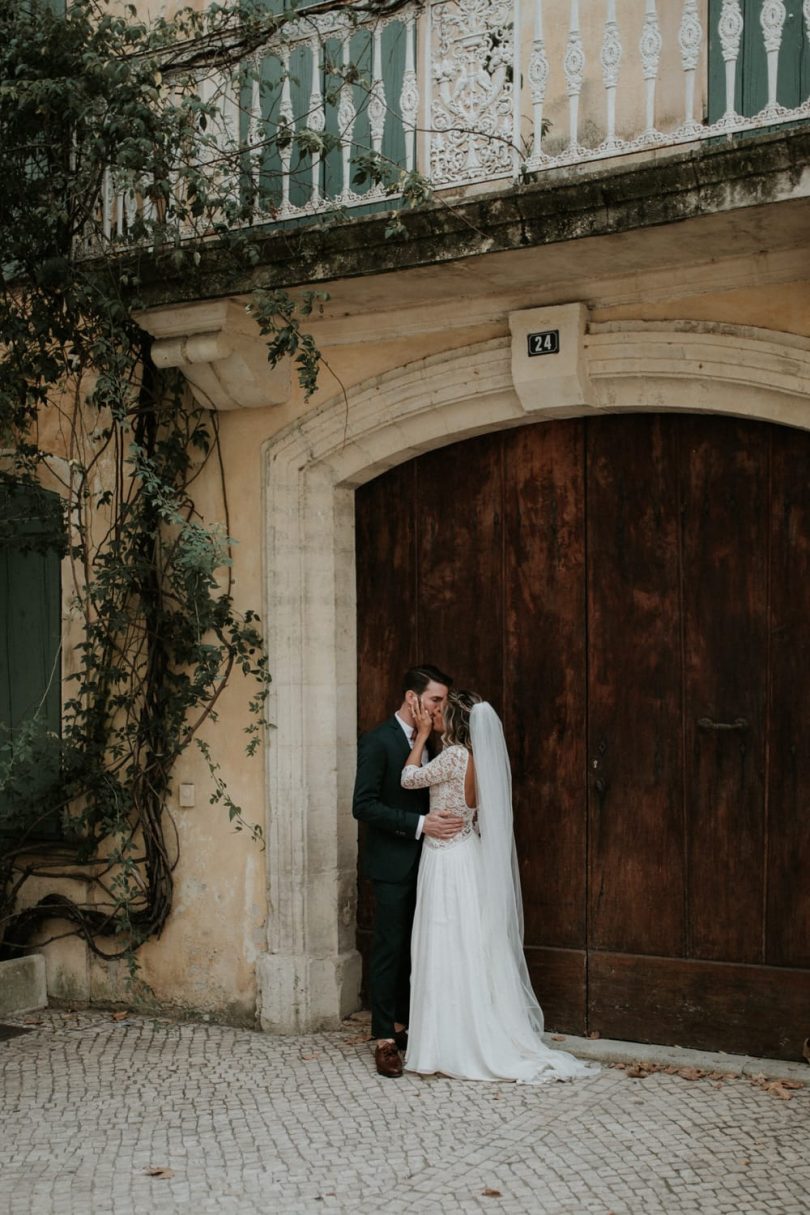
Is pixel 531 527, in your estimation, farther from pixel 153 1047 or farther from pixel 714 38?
pixel 153 1047

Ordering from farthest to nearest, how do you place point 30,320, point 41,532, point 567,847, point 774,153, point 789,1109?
point 41,532, point 30,320, point 567,847, point 789,1109, point 774,153

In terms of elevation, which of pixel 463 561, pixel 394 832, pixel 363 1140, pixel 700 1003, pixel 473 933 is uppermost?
pixel 463 561

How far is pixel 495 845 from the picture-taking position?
20.4ft

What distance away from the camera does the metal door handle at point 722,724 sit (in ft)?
20.3

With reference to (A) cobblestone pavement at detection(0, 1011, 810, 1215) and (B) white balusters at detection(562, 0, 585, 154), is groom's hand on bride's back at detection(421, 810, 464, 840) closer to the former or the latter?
(A) cobblestone pavement at detection(0, 1011, 810, 1215)

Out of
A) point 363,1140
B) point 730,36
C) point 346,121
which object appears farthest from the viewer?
point 346,121

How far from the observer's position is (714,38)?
20.6 feet

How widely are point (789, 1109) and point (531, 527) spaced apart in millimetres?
2899

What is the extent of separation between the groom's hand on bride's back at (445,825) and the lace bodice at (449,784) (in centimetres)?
2

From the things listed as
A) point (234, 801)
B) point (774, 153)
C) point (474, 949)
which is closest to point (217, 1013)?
point (234, 801)

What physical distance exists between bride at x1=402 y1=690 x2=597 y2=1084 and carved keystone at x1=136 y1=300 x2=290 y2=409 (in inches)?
76.9

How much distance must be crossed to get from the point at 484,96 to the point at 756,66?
1230 mm

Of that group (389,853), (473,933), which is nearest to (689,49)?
(389,853)

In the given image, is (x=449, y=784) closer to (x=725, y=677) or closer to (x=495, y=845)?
(x=495, y=845)
